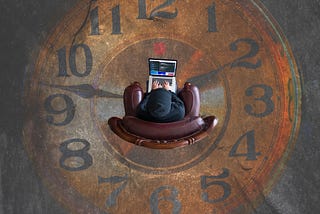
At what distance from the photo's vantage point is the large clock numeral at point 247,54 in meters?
4.16

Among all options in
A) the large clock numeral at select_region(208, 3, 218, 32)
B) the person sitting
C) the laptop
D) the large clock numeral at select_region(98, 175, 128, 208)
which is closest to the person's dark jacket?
the person sitting

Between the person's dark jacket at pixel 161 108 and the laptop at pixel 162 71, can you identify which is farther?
the laptop at pixel 162 71

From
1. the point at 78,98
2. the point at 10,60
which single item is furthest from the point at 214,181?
the point at 10,60

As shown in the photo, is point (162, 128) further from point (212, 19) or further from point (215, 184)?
point (212, 19)

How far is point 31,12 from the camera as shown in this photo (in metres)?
4.03

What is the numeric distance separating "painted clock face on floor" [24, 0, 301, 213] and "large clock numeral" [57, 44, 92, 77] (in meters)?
0.01

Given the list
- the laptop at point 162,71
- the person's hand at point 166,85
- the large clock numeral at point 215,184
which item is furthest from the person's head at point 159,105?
the large clock numeral at point 215,184

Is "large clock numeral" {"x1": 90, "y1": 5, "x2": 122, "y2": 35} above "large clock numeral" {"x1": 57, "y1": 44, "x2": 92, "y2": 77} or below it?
above

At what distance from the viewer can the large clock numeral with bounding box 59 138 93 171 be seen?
399 centimetres

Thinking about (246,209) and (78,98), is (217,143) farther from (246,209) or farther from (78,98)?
(78,98)

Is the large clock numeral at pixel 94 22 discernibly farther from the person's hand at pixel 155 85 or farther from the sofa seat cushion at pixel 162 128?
the sofa seat cushion at pixel 162 128

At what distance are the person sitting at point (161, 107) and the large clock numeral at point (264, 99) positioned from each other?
125 centimetres

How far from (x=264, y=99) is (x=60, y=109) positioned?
2342mm

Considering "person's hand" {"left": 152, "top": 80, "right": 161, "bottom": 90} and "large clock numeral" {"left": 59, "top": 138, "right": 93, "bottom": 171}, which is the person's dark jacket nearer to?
"person's hand" {"left": 152, "top": 80, "right": 161, "bottom": 90}
